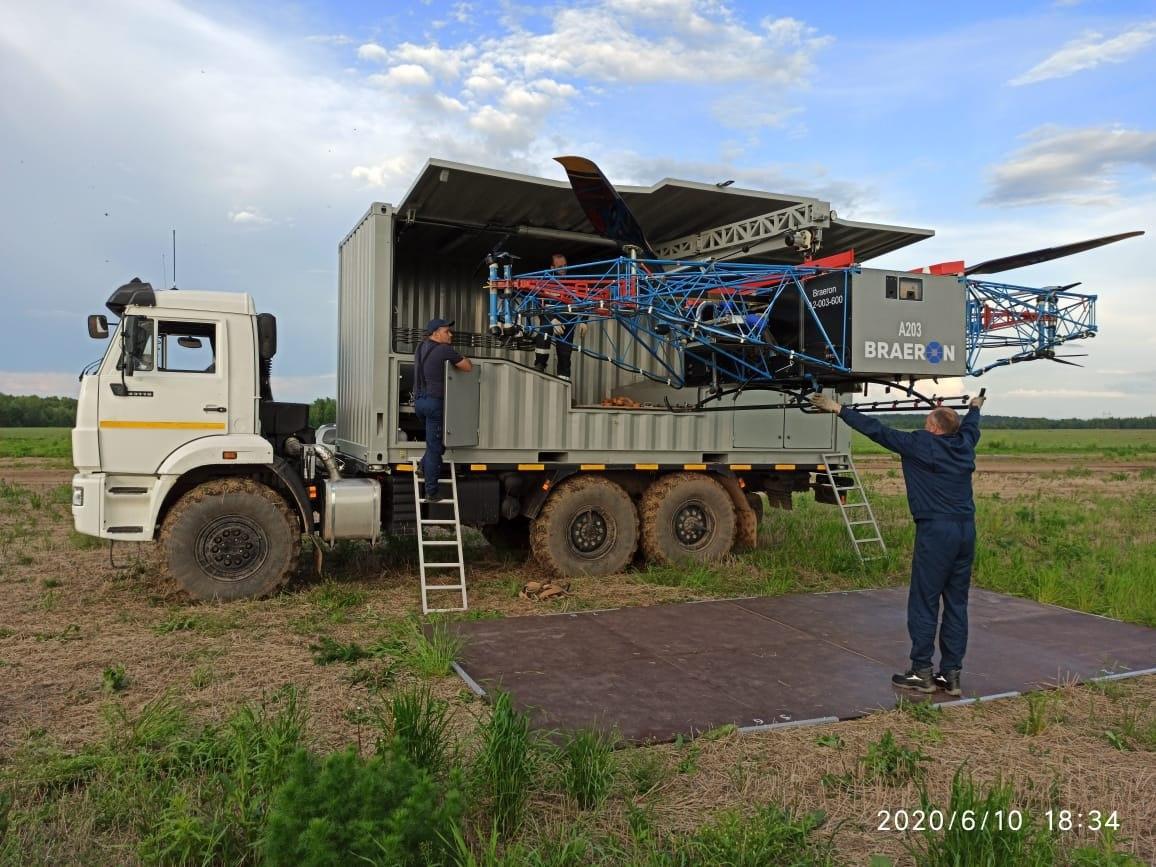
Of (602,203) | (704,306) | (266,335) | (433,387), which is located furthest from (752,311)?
(266,335)

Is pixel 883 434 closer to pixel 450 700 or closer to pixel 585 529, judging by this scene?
pixel 450 700

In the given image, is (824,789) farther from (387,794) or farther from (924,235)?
(924,235)

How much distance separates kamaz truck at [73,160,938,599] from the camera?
7.39 meters

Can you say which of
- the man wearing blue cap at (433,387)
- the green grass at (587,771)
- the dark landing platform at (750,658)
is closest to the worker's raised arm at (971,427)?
the dark landing platform at (750,658)

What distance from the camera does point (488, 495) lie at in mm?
8578

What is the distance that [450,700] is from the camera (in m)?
5.03

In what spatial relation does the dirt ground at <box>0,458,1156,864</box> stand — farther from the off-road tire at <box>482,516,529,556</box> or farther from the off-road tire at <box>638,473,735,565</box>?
the off-road tire at <box>482,516,529,556</box>

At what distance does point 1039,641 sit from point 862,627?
53.4 inches

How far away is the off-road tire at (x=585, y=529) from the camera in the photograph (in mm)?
8781

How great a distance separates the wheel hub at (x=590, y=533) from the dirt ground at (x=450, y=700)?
0.59m

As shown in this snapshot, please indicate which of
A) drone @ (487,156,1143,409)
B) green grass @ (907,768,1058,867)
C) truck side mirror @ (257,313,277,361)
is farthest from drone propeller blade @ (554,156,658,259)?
green grass @ (907,768,1058,867)

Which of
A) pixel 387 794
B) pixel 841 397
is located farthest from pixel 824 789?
pixel 841 397

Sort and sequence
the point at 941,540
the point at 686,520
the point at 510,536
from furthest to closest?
the point at 510,536, the point at 686,520, the point at 941,540

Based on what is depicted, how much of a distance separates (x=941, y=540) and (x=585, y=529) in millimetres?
4380
